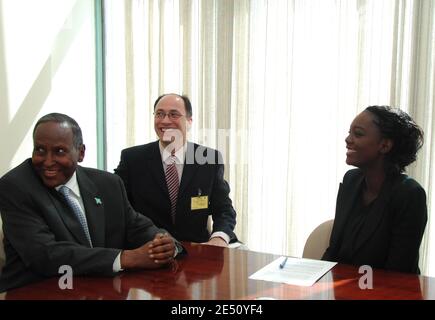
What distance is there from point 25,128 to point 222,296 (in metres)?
2.99

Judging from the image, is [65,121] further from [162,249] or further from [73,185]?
[162,249]

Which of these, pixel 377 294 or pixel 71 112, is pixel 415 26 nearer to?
pixel 377 294

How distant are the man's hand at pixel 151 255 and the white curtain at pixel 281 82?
2.08 m

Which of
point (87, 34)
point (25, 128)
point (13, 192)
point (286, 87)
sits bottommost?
point (13, 192)

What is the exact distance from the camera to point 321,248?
109 inches

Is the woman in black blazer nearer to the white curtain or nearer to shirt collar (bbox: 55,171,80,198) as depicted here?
the white curtain

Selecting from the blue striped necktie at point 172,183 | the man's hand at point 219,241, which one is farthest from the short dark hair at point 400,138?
the blue striped necktie at point 172,183

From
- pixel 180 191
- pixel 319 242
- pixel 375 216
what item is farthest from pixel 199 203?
pixel 375 216

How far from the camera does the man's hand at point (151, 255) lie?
2.13 metres

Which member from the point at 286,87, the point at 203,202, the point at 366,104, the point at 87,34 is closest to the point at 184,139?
the point at 203,202

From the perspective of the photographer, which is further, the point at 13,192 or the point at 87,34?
the point at 87,34

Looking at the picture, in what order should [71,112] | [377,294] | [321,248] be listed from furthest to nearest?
[71,112]
[321,248]
[377,294]

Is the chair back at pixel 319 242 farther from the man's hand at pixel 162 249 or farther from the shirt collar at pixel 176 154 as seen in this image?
the shirt collar at pixel 176 154

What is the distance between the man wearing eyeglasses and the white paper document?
88 centimetres
